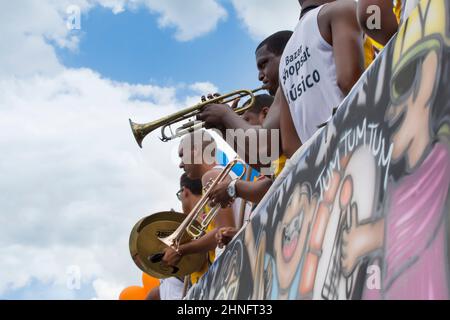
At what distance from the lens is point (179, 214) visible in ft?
22.1

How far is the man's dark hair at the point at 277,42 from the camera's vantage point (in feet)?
17.1

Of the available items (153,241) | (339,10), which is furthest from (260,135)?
(153,241)

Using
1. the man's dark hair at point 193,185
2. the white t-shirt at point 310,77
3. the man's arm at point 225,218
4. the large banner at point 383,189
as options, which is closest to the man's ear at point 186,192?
the man's dark hair at point 193,185

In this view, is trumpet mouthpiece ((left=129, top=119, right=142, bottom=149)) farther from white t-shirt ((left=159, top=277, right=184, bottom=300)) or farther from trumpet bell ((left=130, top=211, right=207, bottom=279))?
white t-shirt ((left=159, top=277, right=184, bottom=300))

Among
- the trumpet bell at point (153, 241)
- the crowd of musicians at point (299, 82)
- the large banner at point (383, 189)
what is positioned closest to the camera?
the large banner at point (383, 189)

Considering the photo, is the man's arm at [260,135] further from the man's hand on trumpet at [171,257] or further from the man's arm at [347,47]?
the man's hand on trumpet at [171,257]

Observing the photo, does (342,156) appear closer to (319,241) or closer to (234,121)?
(319,241)

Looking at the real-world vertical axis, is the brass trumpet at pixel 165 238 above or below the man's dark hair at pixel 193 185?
below

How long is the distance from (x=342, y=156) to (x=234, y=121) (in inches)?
84.2

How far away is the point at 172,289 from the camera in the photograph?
7121 millimetres

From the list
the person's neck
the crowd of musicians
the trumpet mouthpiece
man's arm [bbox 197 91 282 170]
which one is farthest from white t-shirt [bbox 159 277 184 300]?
man's arm [bbox 197 91 282 170]

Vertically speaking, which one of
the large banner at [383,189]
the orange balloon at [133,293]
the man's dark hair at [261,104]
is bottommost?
the large banner at [383,189]

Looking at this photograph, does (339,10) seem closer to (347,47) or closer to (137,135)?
(347,47)
